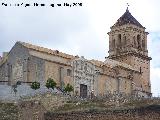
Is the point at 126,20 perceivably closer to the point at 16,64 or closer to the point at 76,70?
the point at 76,70

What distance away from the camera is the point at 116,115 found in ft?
112

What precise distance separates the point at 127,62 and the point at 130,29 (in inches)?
183

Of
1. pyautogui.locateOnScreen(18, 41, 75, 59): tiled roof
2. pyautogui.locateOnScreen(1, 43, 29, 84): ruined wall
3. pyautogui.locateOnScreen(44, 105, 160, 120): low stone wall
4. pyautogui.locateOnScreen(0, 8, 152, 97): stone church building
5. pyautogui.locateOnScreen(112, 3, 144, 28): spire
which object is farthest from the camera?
pyautogui.locateOnScreen(112, 3, 144, 28): spire

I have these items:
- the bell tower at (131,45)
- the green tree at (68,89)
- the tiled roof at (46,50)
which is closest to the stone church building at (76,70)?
the tiled roof at (46,50)

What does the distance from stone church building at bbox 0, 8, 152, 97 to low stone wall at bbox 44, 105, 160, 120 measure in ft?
45.2

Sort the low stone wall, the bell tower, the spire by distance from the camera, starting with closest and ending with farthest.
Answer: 1. the low stone wall
2. the bell tower
3. the spire

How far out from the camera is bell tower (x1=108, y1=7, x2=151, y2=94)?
66188mm

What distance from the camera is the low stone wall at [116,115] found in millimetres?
32838

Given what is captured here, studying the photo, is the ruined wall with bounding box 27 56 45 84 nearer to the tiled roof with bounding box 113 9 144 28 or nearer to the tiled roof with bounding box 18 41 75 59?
the tiled roof with bounding box 18 41 75 59

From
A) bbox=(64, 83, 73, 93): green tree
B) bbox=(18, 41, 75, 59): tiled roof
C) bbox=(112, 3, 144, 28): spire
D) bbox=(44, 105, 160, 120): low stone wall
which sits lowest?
bbox=(44, 105, 160, 120): low stone wall

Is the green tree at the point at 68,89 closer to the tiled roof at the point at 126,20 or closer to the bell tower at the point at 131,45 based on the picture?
the bell tower at the point at 131,45

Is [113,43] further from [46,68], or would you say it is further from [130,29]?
[46,68]

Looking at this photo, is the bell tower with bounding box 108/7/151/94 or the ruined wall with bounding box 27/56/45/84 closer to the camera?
the ruined wall with bounding box 27/56/45/84

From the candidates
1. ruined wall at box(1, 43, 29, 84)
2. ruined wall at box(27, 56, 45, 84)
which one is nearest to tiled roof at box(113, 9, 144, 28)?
A: ruined wall at box(1, 43, 29, 84)
